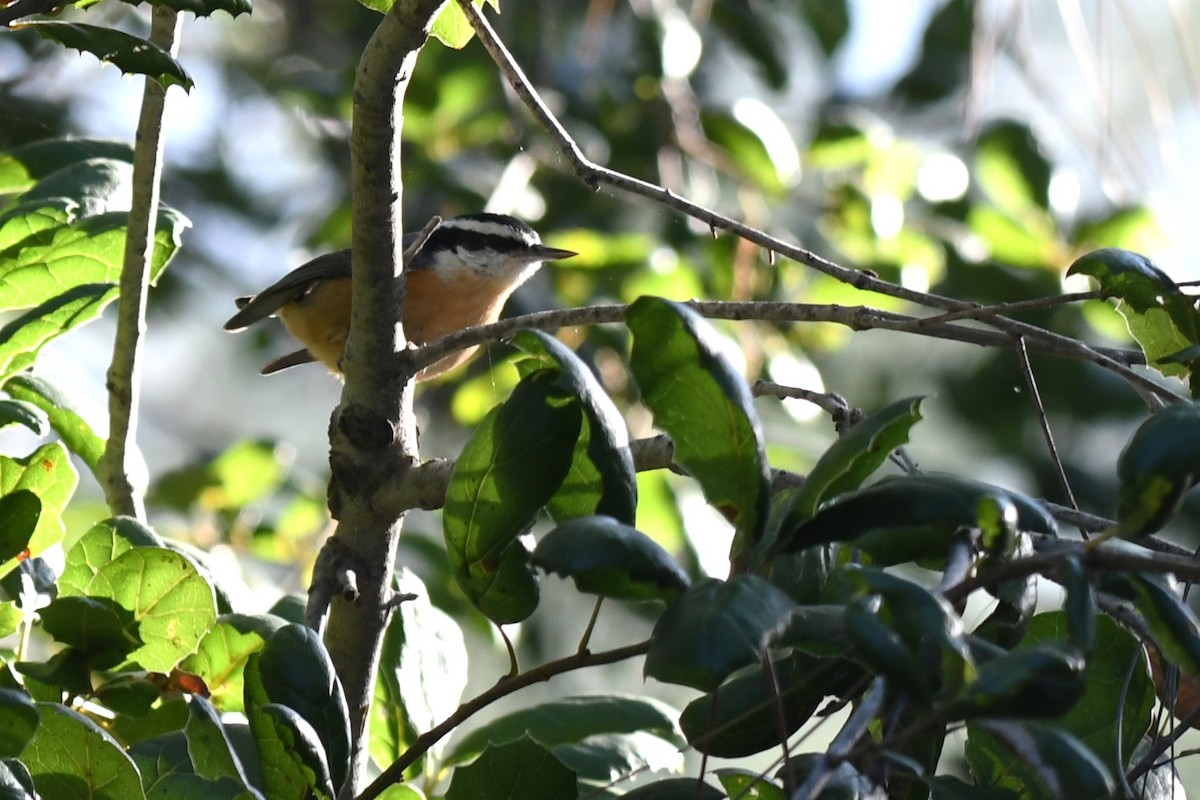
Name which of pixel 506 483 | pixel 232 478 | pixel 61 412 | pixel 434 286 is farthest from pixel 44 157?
pixel 434 286

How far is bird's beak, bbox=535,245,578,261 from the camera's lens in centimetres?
362

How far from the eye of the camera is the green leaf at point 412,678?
5.48 ft

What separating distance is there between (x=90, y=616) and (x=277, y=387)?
6.23 m

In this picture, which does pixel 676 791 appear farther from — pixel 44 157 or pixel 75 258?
pixel 44 157

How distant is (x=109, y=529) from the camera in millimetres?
1512

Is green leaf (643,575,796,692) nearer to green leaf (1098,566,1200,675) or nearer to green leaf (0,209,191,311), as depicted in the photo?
green leaf (1098,566,1200,675)

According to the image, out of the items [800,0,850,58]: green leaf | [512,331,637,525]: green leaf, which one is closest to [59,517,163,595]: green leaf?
[512,331,637,525]: green leaf

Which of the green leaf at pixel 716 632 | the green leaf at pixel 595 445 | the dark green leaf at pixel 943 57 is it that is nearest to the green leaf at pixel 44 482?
the green leaf at pixel 595 445

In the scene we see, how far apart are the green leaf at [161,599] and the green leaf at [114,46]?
Result: 0.52 meters

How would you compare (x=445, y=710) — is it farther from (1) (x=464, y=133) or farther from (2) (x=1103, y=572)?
(1) (x=464, y=133)

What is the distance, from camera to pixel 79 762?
1138mm

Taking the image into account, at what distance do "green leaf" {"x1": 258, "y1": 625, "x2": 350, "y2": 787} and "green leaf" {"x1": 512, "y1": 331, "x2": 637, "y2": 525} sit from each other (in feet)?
Result: 0.85

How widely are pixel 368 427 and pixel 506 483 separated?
52 cm

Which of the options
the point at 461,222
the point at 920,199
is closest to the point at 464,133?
the point at 461,222
